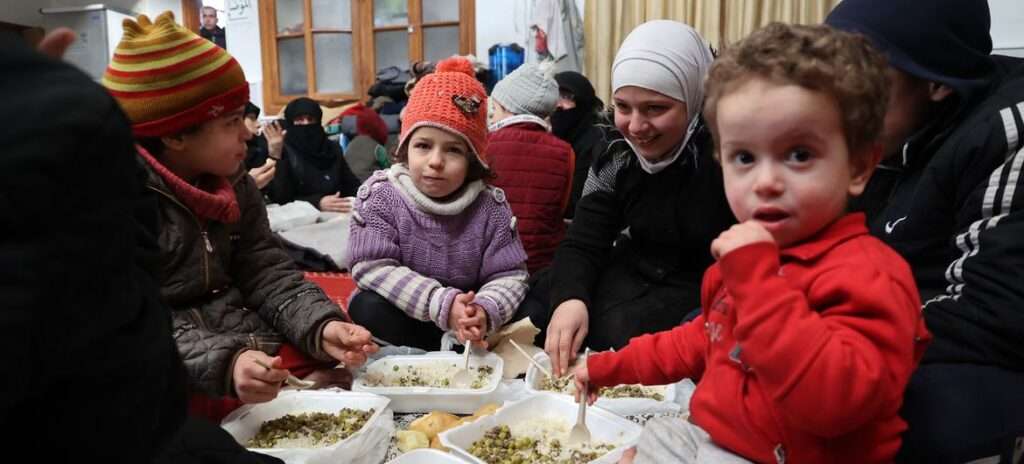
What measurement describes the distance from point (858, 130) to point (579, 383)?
59 centimetres

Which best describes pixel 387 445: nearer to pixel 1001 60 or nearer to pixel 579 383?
pixel 579 383

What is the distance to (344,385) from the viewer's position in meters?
1.69

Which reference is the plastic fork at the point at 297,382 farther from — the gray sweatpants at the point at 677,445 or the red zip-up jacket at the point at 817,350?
the red zip-up jacket at the point at 817,350

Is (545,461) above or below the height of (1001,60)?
below

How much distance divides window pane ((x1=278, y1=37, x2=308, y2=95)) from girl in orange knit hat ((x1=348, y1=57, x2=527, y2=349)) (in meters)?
4.18

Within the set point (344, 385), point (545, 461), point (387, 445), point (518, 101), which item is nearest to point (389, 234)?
point (344, 385)

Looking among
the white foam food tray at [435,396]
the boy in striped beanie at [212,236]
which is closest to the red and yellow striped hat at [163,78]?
the boy in striped beanie at [212,236]

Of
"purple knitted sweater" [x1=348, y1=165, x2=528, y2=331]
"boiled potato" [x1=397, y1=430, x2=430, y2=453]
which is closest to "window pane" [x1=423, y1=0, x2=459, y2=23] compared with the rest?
"purple knitted sweater" [x1=348, y1=165, x2=528, y2=331]

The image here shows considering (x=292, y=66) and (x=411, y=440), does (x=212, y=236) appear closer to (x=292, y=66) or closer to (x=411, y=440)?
(x=411, y=440)

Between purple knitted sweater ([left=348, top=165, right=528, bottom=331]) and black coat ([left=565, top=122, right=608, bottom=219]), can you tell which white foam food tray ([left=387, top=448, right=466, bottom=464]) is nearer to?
purple knitted sweater ([left=348, top=165, right=528, bottom=331])

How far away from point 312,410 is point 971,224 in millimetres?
1247

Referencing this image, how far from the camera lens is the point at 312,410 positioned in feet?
4.80

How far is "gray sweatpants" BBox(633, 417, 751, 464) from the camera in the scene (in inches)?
37.5

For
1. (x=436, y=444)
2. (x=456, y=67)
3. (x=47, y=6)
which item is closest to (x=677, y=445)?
(x=436, y=444)
